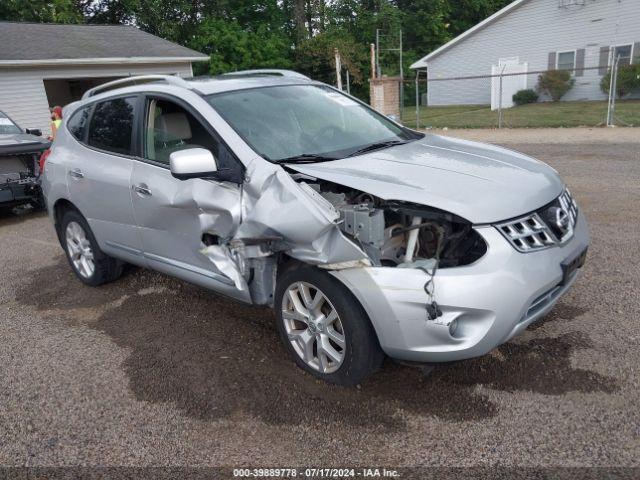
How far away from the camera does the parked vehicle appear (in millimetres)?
8206

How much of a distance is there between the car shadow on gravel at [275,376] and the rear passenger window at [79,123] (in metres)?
1.65

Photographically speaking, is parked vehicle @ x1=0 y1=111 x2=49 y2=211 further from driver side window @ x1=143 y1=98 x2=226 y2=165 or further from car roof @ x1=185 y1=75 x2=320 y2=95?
car roof @ x1=185 y1=75 x2=320 y2=95

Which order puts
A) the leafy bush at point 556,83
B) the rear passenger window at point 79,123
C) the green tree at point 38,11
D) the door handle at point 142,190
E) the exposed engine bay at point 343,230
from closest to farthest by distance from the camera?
1. the exposed engine bay at point 343,230
2. the door handle at point 142,190
3. the rear passenger window at point 79,123
4. the leafy bush at point 556,83
5. the green tree at point 38,11

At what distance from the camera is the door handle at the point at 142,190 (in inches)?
156

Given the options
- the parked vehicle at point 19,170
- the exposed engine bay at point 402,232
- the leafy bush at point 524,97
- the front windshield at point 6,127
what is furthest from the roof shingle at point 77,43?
the exposed engine bay at point 402,232

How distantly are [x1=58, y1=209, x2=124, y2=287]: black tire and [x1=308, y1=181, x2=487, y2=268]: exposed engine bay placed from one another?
8.95 ft

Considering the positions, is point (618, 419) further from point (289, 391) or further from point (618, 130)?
point (618, 130)

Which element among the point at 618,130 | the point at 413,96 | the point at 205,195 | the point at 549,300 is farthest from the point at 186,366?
the point at 413,96

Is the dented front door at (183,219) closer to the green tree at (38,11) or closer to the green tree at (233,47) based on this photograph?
the green tree at (233,47)

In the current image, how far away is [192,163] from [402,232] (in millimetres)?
1313

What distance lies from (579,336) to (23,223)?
26.7ft

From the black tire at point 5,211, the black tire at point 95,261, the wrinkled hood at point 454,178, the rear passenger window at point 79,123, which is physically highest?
the rear passenger window at point 79,123

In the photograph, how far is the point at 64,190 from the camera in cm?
498

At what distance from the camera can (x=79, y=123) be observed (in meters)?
5.00
